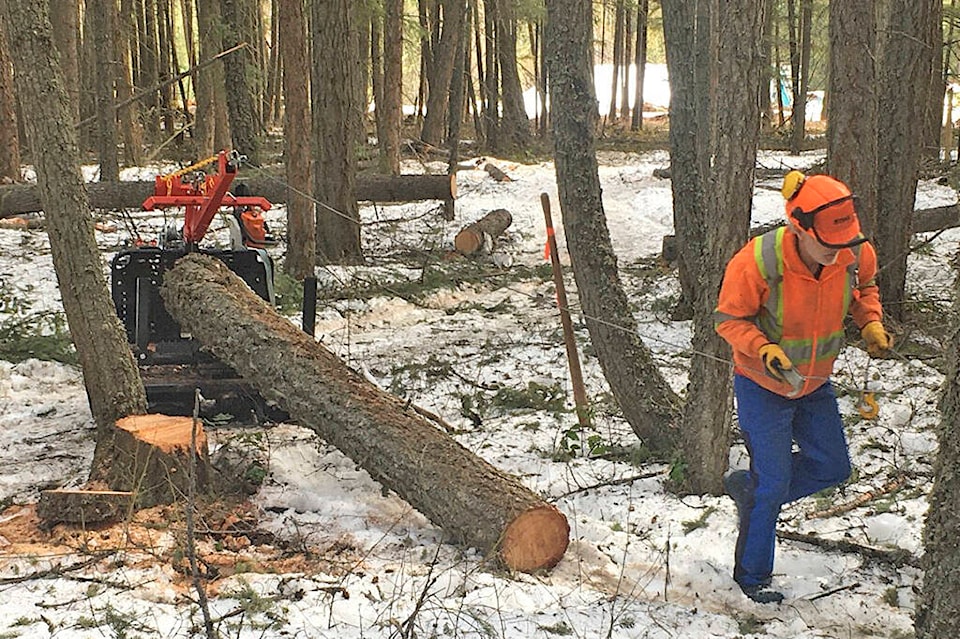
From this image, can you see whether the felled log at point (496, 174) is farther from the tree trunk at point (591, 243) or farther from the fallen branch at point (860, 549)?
the fallen branch at point (860, 549)

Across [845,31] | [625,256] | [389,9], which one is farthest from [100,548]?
[389,9]

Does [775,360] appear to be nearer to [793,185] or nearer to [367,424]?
[793,185]

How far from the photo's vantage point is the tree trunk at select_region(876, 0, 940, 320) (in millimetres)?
9062

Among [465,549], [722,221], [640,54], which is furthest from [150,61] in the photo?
[465,549]

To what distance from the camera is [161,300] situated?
7.43 meters

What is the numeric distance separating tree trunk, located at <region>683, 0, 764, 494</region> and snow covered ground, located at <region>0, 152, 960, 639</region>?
35cm

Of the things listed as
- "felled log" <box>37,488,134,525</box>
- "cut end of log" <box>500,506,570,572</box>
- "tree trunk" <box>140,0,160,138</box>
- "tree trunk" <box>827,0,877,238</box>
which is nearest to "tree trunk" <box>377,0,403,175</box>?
"tree trunk" <box>140,0,160,138</box>

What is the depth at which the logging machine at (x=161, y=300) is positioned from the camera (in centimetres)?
674

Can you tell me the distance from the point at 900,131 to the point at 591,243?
472 cm

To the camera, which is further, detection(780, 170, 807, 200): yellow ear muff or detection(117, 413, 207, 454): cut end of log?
detection(117, 413, 207, 454): cut end of log

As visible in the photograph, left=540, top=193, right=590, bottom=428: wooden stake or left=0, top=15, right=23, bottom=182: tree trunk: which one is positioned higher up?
left=0, top=15, right=23, bottom=182: tree trunk

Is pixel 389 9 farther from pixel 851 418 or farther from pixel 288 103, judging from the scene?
pixel 851 418

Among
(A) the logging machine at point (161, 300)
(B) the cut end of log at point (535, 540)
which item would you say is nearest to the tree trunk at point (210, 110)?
(A) the logging machine at point (161, 300)

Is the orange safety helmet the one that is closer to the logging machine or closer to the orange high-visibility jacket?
the orange high-visibility jacket
